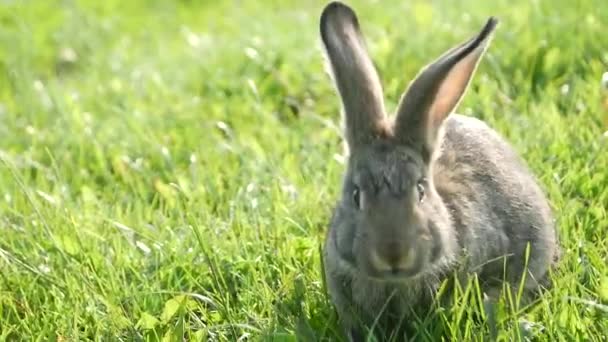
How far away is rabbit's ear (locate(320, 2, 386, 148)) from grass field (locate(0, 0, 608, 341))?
0.61 meters

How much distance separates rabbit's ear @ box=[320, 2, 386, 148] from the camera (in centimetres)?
400

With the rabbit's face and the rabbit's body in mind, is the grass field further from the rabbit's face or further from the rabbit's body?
the rabbit's face

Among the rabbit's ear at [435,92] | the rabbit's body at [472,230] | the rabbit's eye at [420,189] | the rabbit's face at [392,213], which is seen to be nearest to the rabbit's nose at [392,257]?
the rabbit's face at [392,213]

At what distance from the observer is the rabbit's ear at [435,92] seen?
388 cm

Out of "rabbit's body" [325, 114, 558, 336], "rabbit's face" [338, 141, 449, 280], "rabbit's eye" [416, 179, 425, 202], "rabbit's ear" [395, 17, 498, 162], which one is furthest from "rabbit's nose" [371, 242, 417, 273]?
"rabbit's ear" [395, 17, 498, 162]

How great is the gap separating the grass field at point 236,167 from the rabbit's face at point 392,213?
0.85ft

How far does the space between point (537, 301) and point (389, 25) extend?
11.1ft

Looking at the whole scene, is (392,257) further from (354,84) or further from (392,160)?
(354,84)

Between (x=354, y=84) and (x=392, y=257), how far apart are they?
0.74 metres

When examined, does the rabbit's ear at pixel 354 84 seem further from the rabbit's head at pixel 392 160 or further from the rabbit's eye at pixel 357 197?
the rabbit's eye at pixel 357 197

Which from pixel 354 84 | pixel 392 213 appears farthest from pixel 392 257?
pixel 354 84

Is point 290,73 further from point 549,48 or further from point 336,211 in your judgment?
point 336,211

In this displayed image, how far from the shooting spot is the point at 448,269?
12.7 feet

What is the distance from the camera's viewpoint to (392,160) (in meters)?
3.82
